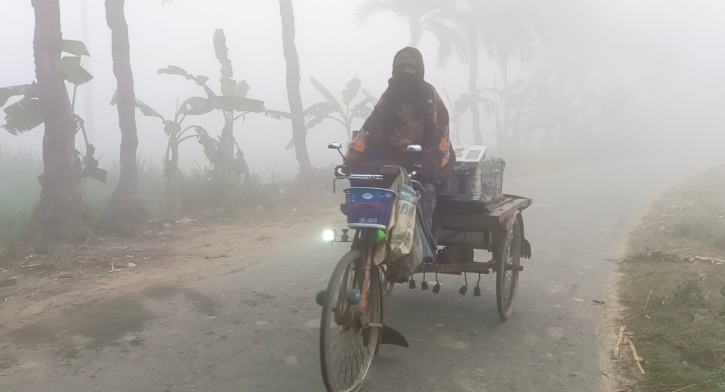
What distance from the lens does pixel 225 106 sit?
12.4 metres

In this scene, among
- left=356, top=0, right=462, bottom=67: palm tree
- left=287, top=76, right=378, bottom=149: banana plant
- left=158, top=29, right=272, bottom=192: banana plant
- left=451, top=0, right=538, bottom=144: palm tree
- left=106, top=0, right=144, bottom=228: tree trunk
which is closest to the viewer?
left=106, top=0, right=144, bottom=228: tree trunk

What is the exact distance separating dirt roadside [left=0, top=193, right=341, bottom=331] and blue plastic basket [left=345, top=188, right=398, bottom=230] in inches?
134

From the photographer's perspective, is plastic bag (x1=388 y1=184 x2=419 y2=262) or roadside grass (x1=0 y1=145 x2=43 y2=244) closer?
plastic bag (x1=388 y1=184 x2=419 y2=262)

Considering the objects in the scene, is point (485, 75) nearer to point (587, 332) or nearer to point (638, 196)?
point (638, 196)

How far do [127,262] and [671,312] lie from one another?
6.17 metres

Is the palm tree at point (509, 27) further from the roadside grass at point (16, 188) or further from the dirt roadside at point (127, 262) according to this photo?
the roadside grass at point (16, 188)

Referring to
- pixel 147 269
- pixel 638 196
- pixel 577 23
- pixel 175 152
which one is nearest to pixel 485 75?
pixel 577 23

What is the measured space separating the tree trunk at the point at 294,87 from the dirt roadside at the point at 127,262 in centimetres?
485

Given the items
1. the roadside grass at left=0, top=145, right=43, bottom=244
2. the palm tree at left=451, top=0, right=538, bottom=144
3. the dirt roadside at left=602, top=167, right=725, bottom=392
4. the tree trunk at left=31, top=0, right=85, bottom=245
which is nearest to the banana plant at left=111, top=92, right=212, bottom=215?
the roadside grass at left=0, top=145, right=43, bottom=244

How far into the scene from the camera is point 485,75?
68062 millimetres

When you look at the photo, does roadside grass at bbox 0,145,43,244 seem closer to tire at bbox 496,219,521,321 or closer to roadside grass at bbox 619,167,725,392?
tire at bbox 496,219,521,321

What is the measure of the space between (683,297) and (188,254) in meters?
5.91

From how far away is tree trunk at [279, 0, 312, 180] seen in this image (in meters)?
15.6

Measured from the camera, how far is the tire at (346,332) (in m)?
3.26
